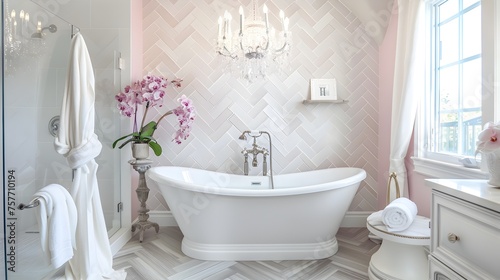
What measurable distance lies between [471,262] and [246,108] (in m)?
2.30

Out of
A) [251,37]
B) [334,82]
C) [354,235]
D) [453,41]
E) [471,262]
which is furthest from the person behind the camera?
[334,82]

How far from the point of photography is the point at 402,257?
184 cm

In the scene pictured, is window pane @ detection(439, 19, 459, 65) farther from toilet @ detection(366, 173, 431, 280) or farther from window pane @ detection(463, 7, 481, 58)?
toilet @ detection(366, 173, 431, 280)

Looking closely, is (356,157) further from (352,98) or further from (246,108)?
(246,108)

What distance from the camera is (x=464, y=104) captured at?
1.89 meters

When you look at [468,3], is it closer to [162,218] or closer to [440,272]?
[440,272]

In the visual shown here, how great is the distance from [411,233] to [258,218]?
101 cm

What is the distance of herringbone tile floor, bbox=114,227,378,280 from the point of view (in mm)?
2055

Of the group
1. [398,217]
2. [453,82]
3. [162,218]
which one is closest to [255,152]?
[162,218]

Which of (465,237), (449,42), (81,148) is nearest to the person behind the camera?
(465,237)

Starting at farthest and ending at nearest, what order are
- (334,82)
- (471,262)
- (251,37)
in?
(334,82)
(251,37)
(471,262)

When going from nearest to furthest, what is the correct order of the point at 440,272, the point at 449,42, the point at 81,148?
the point at 440,272 → the point at 81,148 → the point at 449,42

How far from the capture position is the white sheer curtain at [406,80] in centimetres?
221

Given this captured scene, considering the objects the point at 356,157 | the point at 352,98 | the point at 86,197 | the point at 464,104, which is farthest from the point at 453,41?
the point at 86,197
